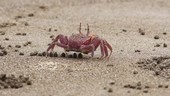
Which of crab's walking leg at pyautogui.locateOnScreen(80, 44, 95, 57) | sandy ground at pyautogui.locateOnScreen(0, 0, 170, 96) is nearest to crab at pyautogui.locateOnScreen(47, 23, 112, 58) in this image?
crab's walking leg at pyautogui.locateOnScreen(80, 44, 95, 57)

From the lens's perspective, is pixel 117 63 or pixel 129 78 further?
pixel 117 63

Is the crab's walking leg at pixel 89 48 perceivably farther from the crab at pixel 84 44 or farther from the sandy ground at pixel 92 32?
the sandy ground at pixel 92 32

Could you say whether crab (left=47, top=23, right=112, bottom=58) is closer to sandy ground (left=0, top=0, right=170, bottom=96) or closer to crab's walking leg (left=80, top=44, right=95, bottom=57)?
crab's walking leg (left=80, top=44, right=95, bottom=57)

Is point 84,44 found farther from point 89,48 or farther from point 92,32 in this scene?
point 92,32

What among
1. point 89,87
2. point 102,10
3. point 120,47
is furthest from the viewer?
point 102,10

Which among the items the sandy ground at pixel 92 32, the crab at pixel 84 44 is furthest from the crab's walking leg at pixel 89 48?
the sandy ground at pixel 92 32

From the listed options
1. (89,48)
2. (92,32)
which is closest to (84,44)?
(89,48)

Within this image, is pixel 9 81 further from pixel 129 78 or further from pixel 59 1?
pixel 59 1

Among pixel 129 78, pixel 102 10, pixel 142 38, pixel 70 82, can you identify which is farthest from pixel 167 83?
pixel 102 10
